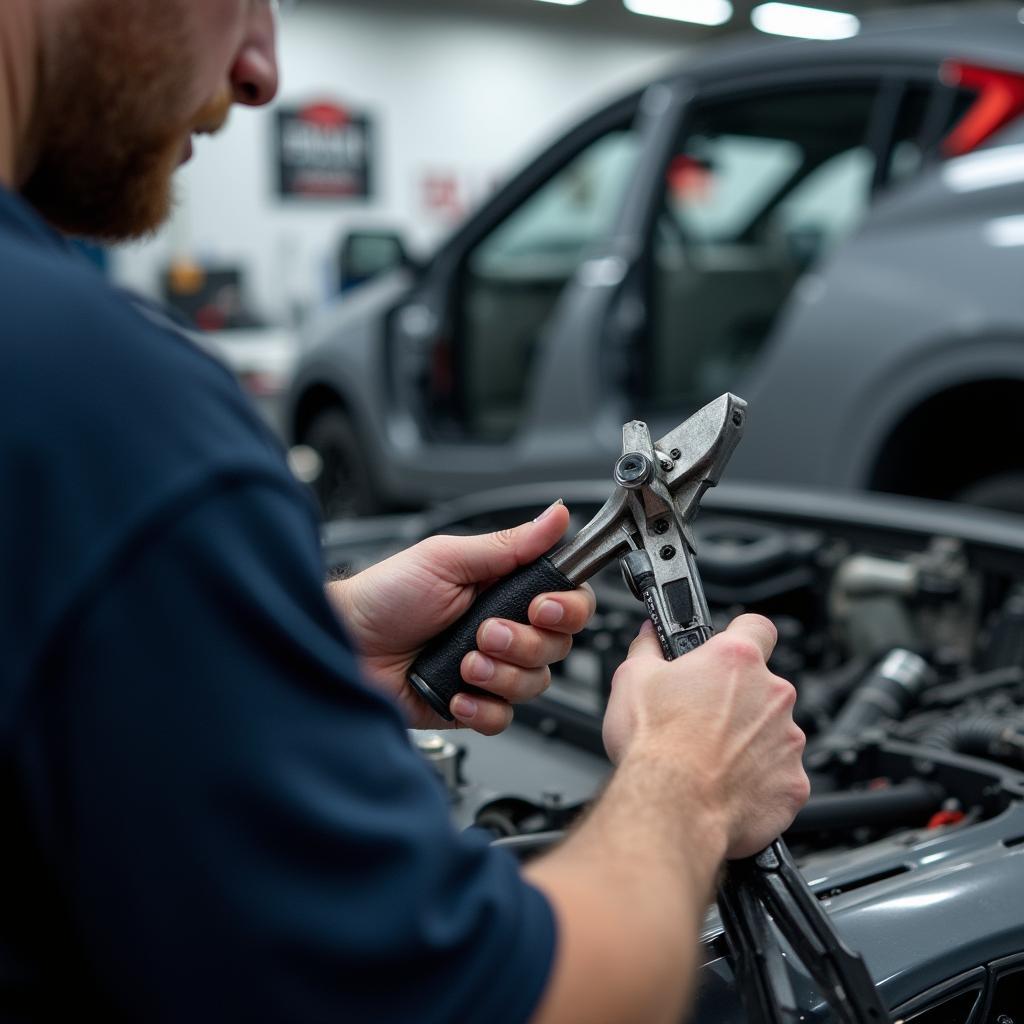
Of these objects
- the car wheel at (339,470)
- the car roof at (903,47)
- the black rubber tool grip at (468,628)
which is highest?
the car roof at (903,47)

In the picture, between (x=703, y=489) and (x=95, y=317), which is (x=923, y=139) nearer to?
(x=703, y=489)

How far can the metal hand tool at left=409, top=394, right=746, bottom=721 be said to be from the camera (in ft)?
3.47

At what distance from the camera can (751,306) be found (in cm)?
406

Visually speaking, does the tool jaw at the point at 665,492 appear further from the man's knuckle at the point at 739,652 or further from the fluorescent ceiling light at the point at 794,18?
the fluorescent ceiling light at the point at 794,18

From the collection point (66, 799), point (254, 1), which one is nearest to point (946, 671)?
point (254, 1)

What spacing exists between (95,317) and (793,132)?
3720 millimetres

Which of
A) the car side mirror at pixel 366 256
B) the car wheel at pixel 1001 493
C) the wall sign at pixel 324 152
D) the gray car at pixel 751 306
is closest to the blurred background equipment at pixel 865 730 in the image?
the car wheel at pixel 1001 493

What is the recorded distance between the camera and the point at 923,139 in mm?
2910

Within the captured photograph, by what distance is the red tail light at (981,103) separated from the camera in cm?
270

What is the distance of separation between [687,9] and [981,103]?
399 inches

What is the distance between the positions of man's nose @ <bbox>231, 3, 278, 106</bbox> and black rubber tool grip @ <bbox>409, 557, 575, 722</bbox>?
19.1 inches

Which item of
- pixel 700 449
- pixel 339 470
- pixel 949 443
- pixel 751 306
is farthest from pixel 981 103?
pixel 339 470

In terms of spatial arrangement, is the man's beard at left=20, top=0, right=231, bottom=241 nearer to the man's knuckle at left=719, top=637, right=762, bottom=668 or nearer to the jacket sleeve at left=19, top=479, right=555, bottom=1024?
the jacket sleeve at left=19, top=479, right=555, bottom=1024

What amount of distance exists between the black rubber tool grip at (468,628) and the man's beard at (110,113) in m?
0.48
